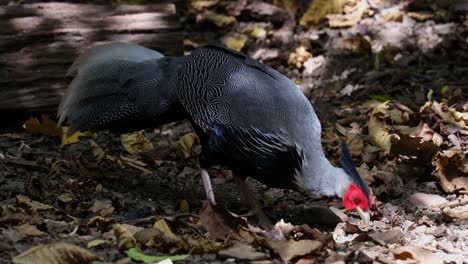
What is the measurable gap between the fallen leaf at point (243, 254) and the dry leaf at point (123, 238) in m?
0.41

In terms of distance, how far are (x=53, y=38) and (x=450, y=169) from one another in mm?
2970

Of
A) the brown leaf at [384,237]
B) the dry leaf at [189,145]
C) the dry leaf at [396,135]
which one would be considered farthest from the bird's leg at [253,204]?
the dry leaf at [396,135]

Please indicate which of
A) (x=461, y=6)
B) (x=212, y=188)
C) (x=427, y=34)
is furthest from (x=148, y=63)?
(x=461, y=6)

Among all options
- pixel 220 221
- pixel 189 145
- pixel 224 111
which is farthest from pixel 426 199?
pixel 189 145

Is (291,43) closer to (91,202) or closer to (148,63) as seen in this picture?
(148,63)

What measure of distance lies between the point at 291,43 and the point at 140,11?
188cm

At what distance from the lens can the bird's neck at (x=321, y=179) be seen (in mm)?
4570

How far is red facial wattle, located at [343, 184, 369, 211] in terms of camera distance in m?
4.53

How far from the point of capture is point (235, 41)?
772 centimetres

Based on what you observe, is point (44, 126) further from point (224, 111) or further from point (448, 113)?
point (448, 113)

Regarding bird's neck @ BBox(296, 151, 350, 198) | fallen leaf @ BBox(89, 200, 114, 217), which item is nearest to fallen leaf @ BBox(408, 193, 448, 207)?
bird's neck @ BBox(296, 151, 350, 198)

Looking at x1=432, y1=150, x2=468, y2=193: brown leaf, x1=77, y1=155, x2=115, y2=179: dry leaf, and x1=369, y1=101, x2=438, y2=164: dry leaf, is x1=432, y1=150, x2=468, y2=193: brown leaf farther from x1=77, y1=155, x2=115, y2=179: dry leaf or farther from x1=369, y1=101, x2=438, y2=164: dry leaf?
x1=77, y1=155, x2=115, y2=179: dry leaf

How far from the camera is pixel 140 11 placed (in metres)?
6.31

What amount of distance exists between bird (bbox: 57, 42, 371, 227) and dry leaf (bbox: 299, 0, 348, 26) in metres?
2.73
